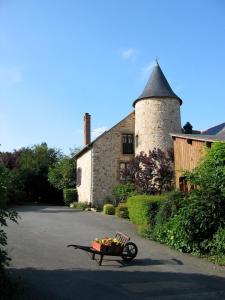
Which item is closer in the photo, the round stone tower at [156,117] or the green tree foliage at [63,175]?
the round stone tower at [156,117]

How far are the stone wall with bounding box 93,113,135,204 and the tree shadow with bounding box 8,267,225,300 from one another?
20823 millimetres

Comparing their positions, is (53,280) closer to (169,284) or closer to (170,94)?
(169,284)

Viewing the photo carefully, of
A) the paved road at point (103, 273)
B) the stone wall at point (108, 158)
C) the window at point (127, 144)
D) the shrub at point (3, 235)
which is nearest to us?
the shrub at point (3, 235)

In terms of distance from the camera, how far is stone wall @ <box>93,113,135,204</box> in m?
33.0

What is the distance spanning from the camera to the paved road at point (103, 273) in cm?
949

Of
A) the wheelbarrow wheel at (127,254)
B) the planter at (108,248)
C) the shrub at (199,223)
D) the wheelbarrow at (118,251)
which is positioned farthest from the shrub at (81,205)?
the planter at (108,248)

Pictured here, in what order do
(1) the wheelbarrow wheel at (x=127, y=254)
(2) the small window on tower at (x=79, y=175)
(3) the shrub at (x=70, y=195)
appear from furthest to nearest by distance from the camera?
(3) the shrub at (x=70, y=195)
(2) the small window on tower at (x=79, y=175)
(1) the wheelbarrow wheel at (x=127, y=254)

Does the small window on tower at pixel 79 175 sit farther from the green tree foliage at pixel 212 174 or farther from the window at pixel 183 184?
the green tree foliage at pixel 212 174

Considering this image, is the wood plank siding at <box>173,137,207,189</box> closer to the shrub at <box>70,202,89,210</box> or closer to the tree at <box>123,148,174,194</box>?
the tree at <box>123,148,174,194</box>

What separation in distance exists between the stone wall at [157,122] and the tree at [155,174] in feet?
12.6

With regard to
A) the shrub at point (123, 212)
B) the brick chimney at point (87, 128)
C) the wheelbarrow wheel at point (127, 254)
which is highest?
the brick chimney at point (87, 128)

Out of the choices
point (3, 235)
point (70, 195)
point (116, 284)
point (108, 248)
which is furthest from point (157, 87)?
point (3, 235)

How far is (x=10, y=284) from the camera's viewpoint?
8.45 metres

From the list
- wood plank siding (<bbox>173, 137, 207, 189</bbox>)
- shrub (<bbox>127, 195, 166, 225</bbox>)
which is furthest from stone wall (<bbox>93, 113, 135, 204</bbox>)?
shrub (<bbox>127, 195, 166, 225</bbox>)
